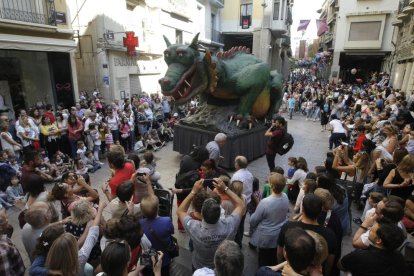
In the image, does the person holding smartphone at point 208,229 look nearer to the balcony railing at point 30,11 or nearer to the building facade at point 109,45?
the balcony railing at point 30,11

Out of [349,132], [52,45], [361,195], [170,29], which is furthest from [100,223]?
[170,29]

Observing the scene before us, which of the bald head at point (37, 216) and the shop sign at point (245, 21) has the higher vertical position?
the shop sign at point (245, 21)

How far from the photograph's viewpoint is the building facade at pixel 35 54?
29.8ft

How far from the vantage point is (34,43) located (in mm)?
9320

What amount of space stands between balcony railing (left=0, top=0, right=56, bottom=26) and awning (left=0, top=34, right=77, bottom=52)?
65cm

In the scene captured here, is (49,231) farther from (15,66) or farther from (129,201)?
(15,66)

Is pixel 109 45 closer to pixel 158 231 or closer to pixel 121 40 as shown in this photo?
pixel 121 40

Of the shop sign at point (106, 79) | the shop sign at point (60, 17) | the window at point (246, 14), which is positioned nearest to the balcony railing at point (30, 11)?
the shop sign at point (60, 17)

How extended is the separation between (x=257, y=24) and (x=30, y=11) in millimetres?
20131

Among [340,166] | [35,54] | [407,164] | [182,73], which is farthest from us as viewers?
[35,54]

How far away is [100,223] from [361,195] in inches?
182

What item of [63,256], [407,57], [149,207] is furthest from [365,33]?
[63,256]

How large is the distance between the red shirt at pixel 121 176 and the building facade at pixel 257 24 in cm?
2150

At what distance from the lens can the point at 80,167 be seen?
640 centimetres
